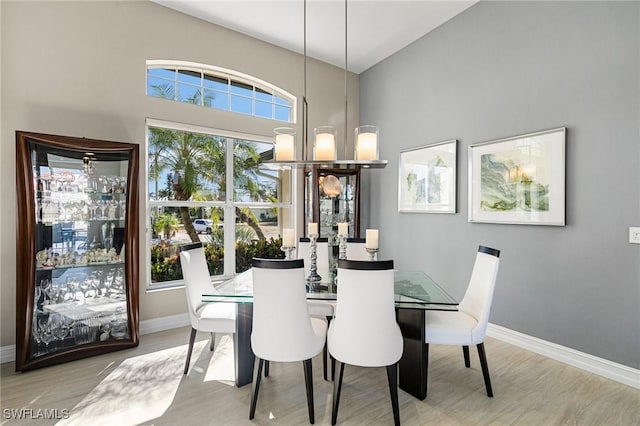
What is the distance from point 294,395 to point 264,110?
343 centimetres

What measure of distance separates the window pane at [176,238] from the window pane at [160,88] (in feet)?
4.09

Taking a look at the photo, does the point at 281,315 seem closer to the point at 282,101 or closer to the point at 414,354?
the point at 414,354

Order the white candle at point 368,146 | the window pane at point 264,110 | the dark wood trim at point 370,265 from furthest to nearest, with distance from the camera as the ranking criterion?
the window pane at point 264,110
the white candle at point 368,146
the dark wood trim at point 370,265

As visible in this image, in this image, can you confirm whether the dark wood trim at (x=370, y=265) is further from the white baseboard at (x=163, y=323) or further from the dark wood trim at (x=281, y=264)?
the white baseboard at (x=163, y=323)

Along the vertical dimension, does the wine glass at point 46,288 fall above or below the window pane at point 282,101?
below

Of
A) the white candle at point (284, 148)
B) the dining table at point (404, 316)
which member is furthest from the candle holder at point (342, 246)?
the white candle at point (284, 148)

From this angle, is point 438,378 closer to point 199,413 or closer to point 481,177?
point 199,413

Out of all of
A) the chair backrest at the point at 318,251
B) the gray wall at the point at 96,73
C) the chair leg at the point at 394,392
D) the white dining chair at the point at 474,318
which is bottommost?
the chair leg at the point at 394,392

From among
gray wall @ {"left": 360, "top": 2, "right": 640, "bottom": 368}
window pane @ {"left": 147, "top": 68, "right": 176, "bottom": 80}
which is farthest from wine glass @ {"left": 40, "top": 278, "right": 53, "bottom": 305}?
gray wall @ {"left": 360, "top": 2, "right": 640, "bottom": 368}

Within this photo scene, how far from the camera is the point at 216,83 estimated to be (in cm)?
409

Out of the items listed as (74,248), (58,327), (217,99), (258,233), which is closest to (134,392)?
(58,327)

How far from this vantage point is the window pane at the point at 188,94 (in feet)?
12.6

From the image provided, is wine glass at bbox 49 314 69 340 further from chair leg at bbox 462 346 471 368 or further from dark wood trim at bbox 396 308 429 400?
chair leg at bbox 462 346 471 368

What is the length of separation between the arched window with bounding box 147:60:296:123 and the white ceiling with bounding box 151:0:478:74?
1.81 feet
